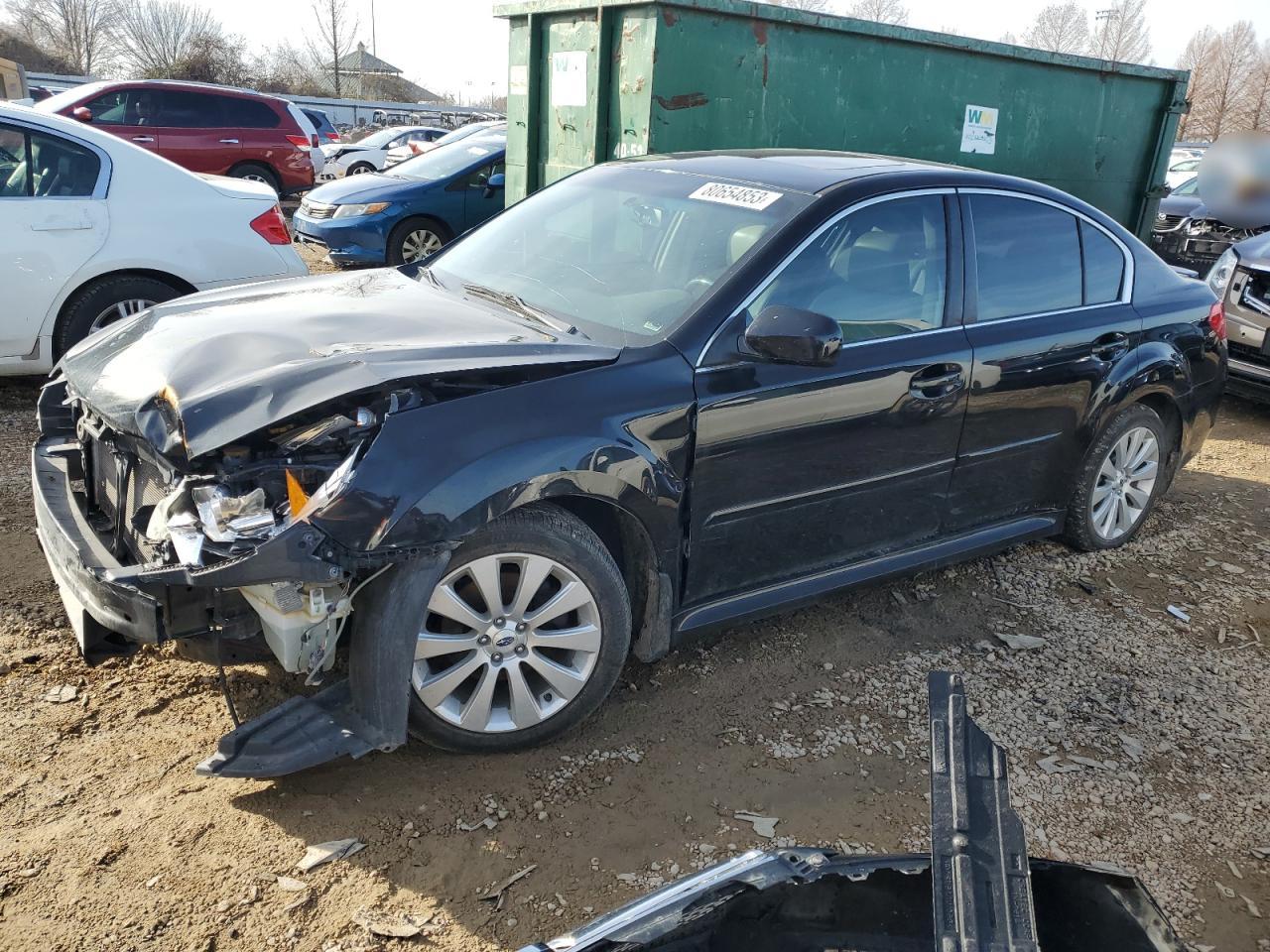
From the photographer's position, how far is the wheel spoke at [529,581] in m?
2.87

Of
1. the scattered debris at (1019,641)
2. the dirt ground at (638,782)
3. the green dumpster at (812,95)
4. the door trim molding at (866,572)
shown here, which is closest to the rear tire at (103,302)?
the dirt ground at (638,782)

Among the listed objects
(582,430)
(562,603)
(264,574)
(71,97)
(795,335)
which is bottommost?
(562,603)

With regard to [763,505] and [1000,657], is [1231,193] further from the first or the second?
[763,505]

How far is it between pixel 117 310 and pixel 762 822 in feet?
15.2

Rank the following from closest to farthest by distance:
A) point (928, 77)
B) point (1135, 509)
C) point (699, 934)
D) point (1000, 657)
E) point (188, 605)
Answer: point (699, 934) < point (188, 605) < point (1000, 657) < point (1135, 509) < point (928, 77)

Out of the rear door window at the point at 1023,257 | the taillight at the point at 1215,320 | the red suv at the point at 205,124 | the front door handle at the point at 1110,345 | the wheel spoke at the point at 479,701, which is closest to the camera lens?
the wheel spoke at the point at 479,701

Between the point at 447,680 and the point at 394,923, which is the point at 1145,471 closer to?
the point at 447,680

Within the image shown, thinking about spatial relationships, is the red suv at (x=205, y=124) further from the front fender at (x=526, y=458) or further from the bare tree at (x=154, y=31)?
the bare tree at (x=154, y=31)

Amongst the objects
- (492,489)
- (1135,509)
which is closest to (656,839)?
(492,489)

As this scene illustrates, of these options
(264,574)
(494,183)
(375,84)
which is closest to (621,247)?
(264,574)

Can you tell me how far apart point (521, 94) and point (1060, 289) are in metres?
4.82

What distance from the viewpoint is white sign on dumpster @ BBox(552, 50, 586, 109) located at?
23.0ft

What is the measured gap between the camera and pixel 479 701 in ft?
9.59

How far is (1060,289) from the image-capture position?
13.6ft
